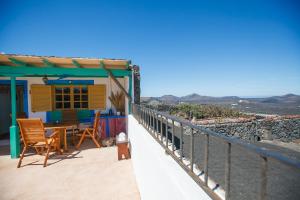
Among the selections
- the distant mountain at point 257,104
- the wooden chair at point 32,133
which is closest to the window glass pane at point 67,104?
the wooden chair at point 32,133

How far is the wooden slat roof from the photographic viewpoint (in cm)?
457

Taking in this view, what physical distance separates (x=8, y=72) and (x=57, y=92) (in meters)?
2.63

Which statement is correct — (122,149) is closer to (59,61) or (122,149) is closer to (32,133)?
(32,133)

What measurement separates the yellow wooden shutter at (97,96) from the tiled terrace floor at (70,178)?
2.84 m

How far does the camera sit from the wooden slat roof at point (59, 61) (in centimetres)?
457

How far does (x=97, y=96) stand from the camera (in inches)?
305

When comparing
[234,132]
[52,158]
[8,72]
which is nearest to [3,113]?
[8,72]

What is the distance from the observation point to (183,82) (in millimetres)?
42844

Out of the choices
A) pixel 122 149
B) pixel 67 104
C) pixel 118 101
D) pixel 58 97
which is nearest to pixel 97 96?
pixel 118 101

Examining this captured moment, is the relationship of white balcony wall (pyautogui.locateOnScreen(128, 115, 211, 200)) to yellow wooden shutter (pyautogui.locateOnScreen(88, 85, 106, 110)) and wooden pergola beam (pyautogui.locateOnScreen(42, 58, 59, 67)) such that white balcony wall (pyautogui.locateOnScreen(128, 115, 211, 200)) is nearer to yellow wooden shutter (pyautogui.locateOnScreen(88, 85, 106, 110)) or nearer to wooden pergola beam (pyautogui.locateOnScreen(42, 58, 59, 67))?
wooden pergola beam (pyautogui.locateOnScreen(42, 58, 59, 67))

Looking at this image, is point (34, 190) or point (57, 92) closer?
point (34, 190)

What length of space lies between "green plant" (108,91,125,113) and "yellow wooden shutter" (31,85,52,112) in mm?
2552

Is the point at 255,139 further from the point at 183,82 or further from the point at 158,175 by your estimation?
the point at 183,82

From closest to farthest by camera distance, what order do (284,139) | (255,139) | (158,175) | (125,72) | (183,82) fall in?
1. (158,175)
2. (125,72)
3. (255,139)
4. (284,139)
5. (183,82)
